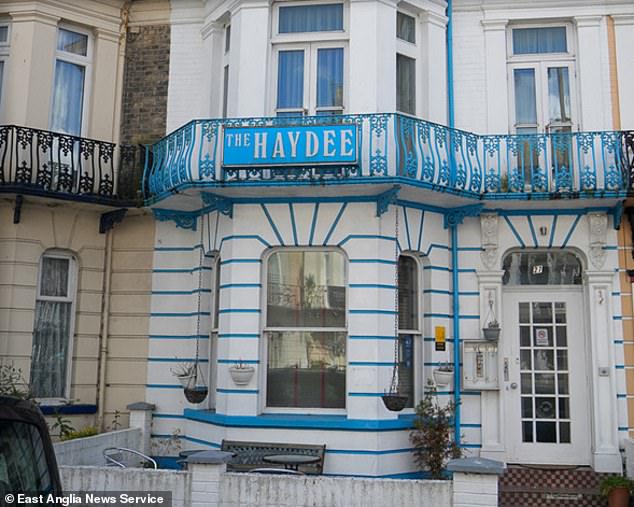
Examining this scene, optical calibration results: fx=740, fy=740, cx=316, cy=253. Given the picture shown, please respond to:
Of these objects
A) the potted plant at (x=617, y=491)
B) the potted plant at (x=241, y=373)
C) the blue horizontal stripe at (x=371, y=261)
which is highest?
the blue horizontal stripe at (x=371, y=261)

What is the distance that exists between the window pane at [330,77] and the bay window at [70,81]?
12.9 feet

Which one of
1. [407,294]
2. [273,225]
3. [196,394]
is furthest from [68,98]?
[407,294]

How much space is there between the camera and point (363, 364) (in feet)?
31.4

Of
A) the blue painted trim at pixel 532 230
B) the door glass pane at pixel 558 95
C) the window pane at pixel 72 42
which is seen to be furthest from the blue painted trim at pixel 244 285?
the door glass pane at pixel 558 95

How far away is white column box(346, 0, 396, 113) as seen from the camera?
10.1 metres

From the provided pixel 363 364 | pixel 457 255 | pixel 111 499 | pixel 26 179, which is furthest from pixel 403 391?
pixel 26 179

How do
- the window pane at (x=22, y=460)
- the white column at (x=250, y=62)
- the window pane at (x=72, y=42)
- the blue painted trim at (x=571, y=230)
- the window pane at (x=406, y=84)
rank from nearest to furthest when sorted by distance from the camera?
the window pane at (x=22, y=460), the white column at (x=250, y=62), the blue painted trim at (x=571, y=230), the window pane at (x=406, y=84), the window pane at (x=72, y=42)

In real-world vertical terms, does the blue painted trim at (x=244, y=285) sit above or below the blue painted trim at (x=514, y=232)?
below

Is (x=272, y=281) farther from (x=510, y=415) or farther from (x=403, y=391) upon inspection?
(x=510, y=415)

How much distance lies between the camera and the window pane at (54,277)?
1119 cm

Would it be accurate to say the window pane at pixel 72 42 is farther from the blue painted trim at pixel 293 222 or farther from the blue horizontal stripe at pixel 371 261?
the blue horizontal stripe at pixel 371 261

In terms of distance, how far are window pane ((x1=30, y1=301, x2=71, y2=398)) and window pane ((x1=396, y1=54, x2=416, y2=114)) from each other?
19.4 ft

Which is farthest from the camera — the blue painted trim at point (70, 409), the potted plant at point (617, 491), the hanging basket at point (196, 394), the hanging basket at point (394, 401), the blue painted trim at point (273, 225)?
the blue painted trim at point (70, 409)

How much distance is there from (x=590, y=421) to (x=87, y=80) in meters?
9.15
